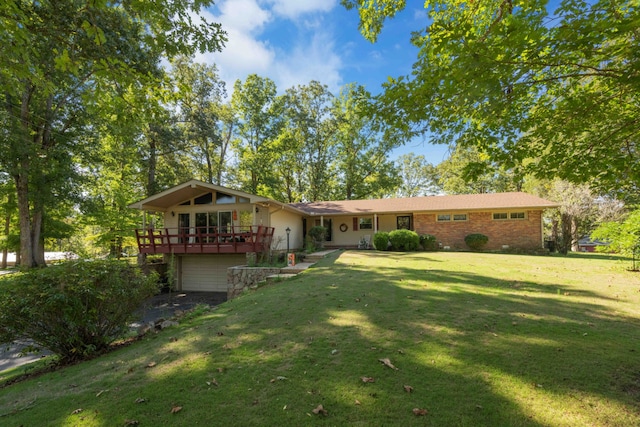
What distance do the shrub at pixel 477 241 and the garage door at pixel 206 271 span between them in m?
12.8

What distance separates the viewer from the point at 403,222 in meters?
20.6

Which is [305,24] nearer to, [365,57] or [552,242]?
[365,57]

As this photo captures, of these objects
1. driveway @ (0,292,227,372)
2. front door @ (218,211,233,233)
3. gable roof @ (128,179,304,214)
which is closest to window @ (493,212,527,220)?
gable roof @ (128,179,304,214)

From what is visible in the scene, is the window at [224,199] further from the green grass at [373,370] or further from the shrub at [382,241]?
the green grass at [373,370]

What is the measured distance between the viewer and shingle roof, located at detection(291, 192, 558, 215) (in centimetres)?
1744

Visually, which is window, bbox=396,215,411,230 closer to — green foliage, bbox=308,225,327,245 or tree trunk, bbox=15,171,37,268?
green foliage, bbox=308,225,327,245

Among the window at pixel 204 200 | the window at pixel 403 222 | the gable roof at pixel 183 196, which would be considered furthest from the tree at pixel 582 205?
the window at pixel 204 200

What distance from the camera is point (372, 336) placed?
4.13 m

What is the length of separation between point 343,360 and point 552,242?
1961 centimetres

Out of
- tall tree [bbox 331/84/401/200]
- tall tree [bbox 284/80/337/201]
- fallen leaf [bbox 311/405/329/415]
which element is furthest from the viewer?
tall tree [bbox 284/80/337/201]

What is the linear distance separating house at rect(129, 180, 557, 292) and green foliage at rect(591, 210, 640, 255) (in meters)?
8.23

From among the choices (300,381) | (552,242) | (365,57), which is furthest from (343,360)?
(552,242)

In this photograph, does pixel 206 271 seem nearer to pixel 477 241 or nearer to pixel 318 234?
pixel 318 234

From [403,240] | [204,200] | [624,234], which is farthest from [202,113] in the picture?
[624,234]
